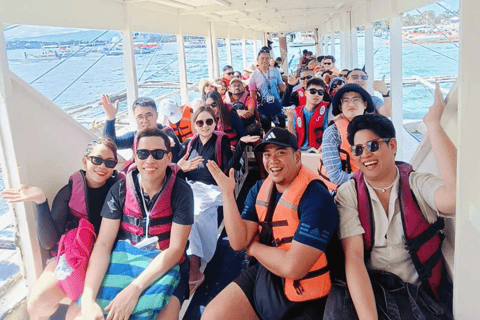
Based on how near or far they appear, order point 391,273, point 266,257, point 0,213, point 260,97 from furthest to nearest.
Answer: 1. point 260,97
2. point 0,213
3. point 266,257
4. point 391,273

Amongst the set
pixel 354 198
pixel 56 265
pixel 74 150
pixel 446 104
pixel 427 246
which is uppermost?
pixel 446 104

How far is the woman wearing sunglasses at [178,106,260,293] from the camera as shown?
288cm

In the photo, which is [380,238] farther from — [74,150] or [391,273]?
[74,150]

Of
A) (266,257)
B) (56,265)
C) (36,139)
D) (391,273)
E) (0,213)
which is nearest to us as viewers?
(391,273)

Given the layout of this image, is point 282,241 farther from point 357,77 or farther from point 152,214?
point 357,77

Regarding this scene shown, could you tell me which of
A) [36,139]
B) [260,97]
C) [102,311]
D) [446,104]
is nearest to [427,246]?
[446,104]

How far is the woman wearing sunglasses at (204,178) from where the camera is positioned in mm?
2881

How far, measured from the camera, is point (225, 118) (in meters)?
4.20

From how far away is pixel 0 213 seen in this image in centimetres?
336

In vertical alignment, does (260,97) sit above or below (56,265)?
above

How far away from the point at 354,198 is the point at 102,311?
4.46ft

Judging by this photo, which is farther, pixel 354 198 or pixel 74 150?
pixel 74 150

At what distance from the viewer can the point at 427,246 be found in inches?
64.7

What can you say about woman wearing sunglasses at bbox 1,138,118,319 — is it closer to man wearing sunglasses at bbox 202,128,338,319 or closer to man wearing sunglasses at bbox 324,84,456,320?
man wearing sunglasses at bbox 202,128,338,319
